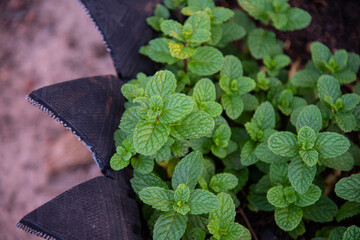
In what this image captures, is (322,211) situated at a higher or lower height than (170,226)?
lower

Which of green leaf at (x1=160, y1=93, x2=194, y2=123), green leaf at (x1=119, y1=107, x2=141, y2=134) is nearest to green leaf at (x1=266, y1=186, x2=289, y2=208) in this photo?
green leaf at (x1=160, y1=93, x2=194, y2=123)

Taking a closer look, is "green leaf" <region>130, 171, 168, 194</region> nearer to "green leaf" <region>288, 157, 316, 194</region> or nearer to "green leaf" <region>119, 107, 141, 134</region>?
"green leaf" <region>119, 107, 141, 134</region>

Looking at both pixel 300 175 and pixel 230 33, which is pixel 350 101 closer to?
pixel 300 175

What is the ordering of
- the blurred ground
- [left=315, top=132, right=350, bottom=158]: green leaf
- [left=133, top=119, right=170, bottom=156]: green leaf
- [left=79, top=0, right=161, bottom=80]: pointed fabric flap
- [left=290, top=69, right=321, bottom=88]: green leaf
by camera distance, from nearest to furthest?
[left=133, top=119, right=170, bottom=156]: green leaf
[left=315, top=132, right=350, bottom=158]: green leaf
[left=79, top=0, right=161, bottom=80]: pointed fabric flap
[left=290, top=69, right=321, bottom=88]: green leaf
the blurred ground

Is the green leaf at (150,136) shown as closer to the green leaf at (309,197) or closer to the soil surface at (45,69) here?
the green leaf at (309,197)

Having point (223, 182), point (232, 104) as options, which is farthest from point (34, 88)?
point (223, 182)

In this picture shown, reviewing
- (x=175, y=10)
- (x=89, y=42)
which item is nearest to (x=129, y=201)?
(x=175, y=10)

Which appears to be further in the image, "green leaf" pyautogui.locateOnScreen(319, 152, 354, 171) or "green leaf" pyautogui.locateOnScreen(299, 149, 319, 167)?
"green leaf" pyautogui.locateOnScreen(319, 152, 354, 171)

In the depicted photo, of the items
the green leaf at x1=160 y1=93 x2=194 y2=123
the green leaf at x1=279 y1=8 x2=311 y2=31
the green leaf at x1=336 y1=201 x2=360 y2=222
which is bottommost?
the green leaf at x1=336 y1=201 x2=360 y2=222
